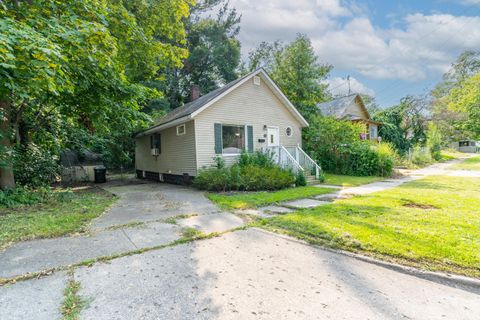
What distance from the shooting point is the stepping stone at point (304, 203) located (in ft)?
20.1

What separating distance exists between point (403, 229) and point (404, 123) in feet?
76.9

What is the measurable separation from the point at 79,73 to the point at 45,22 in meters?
1.50

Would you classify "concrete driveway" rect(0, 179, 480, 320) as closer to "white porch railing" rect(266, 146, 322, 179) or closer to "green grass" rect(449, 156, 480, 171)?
"white porch railing" rect(266, 146, 322, 179)

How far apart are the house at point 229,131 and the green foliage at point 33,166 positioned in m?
4.55

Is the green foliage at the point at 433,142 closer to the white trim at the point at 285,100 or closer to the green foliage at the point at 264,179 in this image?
the white trim at the point at 285,100

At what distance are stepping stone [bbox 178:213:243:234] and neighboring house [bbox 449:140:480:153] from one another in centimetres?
4792

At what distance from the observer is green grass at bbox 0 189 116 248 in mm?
4230

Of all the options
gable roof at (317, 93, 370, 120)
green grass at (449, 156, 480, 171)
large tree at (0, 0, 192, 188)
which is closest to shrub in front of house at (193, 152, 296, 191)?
large tree at (0, 0, 192, 188)

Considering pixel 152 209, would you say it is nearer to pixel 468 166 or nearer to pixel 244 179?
pixel 244 179

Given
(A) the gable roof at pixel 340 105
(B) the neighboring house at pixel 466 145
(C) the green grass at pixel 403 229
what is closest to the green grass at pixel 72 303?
(C) the green grass at pixel 403 229

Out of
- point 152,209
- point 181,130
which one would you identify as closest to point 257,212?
point 152,209

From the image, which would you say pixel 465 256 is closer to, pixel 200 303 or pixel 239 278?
pixel 239 278

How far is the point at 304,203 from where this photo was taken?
21.4ft

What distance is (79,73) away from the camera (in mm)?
6613
